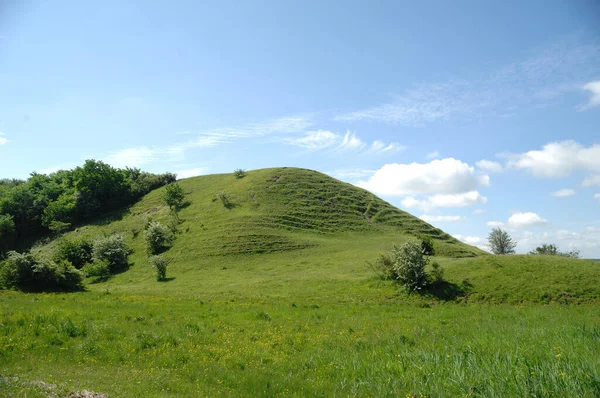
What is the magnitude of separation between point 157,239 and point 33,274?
24420 millimetres

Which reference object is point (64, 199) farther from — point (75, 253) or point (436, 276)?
point (436, 276)

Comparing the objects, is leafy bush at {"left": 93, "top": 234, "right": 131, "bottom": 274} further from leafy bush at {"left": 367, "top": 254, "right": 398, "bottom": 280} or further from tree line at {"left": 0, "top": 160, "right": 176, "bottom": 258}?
leafy bush at {"left": 367, "top": 254, "right": 398, "bottom": 280}

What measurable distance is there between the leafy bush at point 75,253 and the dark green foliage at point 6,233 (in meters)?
31.9

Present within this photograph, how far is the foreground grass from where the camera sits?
8617mm

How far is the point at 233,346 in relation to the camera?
1495cm

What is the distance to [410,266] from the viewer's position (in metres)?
32.2

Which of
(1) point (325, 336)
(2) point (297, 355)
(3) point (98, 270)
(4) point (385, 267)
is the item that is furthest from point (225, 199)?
(2) point (297, 355)

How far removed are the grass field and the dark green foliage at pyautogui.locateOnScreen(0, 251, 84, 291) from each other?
9.74 metres

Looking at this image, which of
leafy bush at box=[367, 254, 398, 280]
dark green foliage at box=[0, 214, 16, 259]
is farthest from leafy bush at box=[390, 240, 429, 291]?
A: dark green foliage at box=[0, 214, 16, 259]

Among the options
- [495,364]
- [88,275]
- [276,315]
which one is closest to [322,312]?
[276,315]

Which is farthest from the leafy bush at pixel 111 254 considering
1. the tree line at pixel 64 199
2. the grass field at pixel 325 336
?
the tree line at pixel 64 199

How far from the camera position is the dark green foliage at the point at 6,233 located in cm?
8089

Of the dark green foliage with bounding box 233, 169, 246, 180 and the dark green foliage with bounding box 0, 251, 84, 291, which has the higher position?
the dark green foliage with bounding box 233, 169, 246, 180

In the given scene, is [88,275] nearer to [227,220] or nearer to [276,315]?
[227,220]
